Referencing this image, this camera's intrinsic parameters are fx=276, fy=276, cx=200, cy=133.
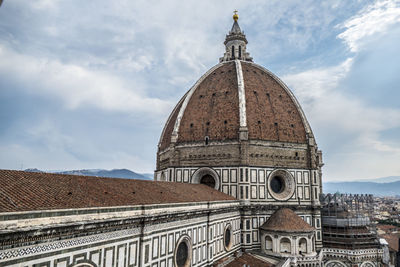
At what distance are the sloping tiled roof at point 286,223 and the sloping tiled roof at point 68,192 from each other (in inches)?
441

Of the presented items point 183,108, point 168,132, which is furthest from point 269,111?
point 168,132

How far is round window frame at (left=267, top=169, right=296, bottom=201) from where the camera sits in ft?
89.6

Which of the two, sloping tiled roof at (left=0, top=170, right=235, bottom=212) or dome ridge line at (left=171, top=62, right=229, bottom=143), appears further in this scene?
dome ridge line at (left=171, top=62, right=229, bottom=143)

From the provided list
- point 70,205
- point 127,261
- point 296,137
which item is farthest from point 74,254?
point 296,137

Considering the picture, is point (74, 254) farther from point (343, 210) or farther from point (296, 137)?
point (343, 210)

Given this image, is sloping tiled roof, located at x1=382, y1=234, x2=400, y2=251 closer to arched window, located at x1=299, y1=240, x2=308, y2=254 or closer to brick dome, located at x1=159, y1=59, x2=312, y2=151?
arched window, located at x1=299, y1=240, x2=308, y2=254

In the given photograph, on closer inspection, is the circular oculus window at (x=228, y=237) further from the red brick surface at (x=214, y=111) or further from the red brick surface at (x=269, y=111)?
the red brick surface at (x=269, y=111)

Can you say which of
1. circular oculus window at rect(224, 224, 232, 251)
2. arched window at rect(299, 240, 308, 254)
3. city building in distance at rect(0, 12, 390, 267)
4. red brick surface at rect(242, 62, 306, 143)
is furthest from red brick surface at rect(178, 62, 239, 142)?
arched window at rect(299, 240, 308, 254)

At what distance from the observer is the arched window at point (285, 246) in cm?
2381

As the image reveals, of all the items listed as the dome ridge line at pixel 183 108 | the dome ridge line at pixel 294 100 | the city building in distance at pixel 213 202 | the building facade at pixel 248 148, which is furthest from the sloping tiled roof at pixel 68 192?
the dome ridge line at pixel 294 100

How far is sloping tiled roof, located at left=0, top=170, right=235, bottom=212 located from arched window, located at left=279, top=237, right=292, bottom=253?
11.7 meters

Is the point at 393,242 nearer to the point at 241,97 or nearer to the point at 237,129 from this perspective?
the point at 237,129

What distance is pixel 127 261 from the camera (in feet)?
39.3

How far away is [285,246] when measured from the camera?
24000 mm
